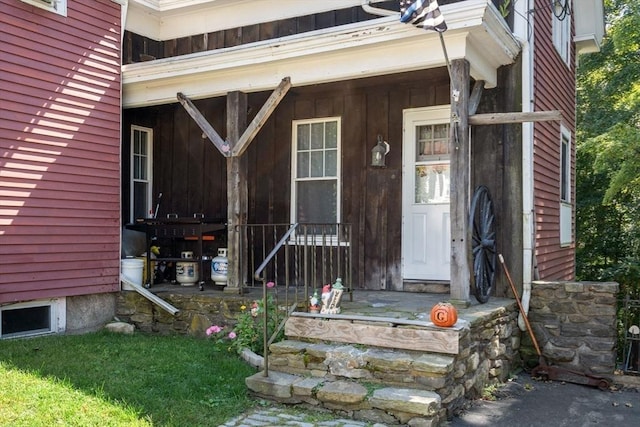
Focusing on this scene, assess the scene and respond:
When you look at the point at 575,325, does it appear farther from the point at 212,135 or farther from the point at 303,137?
the point at 212,135

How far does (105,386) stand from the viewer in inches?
163

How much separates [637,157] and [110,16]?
7.22m

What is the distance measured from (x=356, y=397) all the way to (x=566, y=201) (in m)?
5.79

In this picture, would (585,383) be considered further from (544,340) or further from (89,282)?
(89,282)

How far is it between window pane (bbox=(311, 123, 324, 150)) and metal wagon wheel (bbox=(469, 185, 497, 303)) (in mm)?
2078

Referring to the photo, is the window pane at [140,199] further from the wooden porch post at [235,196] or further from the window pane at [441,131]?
the window pane at [441,131]

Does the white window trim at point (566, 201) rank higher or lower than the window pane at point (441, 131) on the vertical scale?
lower

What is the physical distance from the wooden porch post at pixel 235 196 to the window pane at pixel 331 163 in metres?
1.18

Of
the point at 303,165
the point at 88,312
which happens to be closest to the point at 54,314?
the point at 88,312

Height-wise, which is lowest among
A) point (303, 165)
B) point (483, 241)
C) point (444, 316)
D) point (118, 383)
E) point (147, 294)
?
point (118, 383)

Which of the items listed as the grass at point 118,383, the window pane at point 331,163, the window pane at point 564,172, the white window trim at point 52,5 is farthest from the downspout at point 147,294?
the window pane at point 564,172

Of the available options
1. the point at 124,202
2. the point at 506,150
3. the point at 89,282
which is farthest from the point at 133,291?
the point at 506,150

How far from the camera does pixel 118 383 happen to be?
4.22 metres

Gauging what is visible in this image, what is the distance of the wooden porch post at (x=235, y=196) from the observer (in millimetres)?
6160
